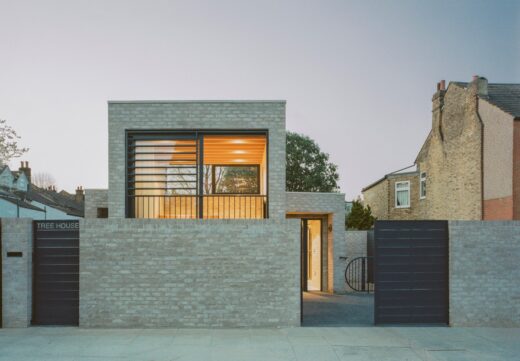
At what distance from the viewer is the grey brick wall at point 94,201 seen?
44.2 ft

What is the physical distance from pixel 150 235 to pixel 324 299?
20.0 ft

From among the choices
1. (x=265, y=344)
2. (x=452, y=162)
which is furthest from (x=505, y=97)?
(x=265, y=344)

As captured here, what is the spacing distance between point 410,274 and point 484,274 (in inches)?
59.0

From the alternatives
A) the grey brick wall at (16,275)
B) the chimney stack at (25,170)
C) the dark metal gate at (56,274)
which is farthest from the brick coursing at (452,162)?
the chimney stack at (25,170)

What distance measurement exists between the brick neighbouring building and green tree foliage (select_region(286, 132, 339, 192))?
6693 millimetres

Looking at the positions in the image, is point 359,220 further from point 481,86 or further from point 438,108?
point 481,86

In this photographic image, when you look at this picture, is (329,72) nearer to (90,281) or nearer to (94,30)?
(94,30)

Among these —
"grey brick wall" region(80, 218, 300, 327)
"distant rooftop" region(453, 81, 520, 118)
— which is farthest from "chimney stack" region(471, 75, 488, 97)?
"grey brick wall" region(80, 218, 300, 327)

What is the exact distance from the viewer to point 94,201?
13.5 meters

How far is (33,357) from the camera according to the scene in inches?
239

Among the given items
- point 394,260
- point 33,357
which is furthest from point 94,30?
point 394,260

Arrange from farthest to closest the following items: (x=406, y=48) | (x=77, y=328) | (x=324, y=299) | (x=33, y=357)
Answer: (x=406, y=48), (x=324, y=299), (x=77, y=328), (x=33, y=357)

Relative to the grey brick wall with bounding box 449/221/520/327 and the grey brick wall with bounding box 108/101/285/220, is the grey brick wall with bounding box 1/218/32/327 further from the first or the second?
the grey brick wall with bounding box 449/221/520/327

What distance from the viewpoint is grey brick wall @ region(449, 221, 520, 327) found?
7980 millimetres
